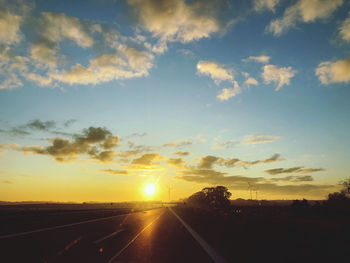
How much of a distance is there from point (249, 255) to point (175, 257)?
8.41 ft

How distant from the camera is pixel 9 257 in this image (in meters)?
6.80

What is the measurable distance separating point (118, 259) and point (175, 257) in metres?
1.83

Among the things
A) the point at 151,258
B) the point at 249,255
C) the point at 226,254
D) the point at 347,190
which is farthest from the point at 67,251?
the point at 347,190

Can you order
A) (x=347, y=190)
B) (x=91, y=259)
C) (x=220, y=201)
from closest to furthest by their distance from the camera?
(x=91, y=259) → (x=347, y=190) → (x=220, y=201)

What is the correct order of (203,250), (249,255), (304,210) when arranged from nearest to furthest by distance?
(249,255)
(203,250)
(304,210)

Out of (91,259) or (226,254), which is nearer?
(91,259)

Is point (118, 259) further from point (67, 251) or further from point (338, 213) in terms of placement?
point (338, 213)

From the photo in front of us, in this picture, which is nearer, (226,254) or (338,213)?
(226,254)

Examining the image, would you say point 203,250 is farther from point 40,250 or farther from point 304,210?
point 304,210

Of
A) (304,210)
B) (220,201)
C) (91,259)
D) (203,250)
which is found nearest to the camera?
(91,259)

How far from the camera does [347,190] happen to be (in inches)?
3031

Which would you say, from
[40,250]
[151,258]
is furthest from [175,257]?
[40,250]

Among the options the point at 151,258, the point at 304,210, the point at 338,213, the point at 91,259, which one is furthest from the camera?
the point at 304,210

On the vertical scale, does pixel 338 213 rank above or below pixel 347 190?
below
